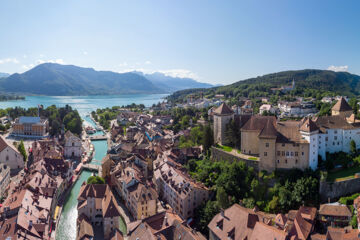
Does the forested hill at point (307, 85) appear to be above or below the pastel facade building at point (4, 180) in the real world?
above

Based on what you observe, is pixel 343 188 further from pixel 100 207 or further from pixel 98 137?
pixel 98 137

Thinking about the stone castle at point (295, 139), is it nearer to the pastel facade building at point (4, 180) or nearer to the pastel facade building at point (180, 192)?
the pastel facade building at point (180, 192)

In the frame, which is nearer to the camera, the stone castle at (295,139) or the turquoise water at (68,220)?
the turquoise water at (68,220)

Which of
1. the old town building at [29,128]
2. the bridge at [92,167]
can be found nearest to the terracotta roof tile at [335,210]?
the bridge at [92,167]

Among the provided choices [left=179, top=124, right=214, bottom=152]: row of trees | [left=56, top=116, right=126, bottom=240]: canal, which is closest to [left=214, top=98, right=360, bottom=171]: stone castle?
[left=179, top=124, right=214, bottom=152]: row of trees

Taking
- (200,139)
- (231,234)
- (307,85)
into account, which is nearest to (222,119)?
(200,139)

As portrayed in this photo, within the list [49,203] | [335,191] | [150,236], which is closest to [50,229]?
[49,203]

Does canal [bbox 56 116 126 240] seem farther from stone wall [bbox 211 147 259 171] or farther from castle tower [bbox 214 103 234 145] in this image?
castle tower [bbox 214 103 234 145]

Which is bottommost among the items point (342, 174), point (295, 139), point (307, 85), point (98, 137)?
point (98, 137)
